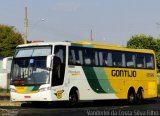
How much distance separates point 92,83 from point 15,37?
5795 cm

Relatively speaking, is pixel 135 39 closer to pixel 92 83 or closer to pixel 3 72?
pixel 3 72

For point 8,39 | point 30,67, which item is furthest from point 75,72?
point 8,39

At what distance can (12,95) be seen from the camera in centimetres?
2533

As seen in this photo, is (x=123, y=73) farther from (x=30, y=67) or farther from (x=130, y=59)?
(x=30, y=67)

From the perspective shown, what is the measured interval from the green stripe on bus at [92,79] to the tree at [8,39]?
5129 centimetres

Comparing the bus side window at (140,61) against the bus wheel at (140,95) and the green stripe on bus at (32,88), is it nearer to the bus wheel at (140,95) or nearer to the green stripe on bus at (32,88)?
the bus wheel at (140,95)

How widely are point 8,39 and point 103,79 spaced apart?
56.2 meters

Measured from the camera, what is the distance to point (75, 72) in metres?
26.2

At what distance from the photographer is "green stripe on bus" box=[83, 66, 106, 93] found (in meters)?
27.1

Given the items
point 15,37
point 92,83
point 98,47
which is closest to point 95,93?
point 92,83

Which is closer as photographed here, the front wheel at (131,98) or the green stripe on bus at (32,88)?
the green stripe on bus at (32,88)

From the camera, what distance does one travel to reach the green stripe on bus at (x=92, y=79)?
1068 inches

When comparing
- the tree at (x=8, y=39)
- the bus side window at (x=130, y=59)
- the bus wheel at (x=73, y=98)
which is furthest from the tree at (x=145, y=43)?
the bus wheel at (x=73, y=98)

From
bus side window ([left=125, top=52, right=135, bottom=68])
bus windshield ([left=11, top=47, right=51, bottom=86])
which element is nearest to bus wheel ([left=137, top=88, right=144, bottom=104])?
bus side window ([left=125, top=52, right=135, bottom=68])
